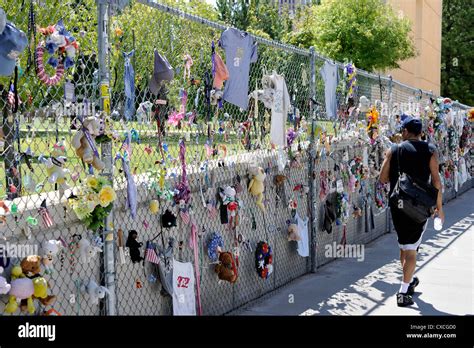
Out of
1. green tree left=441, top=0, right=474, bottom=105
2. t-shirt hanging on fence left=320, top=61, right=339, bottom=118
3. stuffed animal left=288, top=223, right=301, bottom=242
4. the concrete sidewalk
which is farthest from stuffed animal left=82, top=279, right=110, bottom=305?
green tree left=441, top=0, right=474, bottom=105

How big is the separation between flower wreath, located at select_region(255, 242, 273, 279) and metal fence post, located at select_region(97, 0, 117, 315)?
225 centimetres

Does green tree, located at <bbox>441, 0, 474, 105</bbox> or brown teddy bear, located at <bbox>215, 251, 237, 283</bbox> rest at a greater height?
green tree, located at <bbox>441, 0, 474, 105</bbox>

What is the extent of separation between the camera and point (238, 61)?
5672 millimetres

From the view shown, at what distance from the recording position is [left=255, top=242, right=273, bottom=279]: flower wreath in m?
6.19

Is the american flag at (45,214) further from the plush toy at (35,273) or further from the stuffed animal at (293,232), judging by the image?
the stuffed animal at (293,232)

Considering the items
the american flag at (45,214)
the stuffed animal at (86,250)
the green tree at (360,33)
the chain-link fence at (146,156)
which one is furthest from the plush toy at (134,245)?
the green tree at (360,33)

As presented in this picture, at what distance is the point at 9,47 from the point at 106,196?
1076mm

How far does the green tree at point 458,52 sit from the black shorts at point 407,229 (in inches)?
1638

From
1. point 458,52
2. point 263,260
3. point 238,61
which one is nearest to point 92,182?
point 238,61

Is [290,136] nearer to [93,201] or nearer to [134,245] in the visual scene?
[134,245]

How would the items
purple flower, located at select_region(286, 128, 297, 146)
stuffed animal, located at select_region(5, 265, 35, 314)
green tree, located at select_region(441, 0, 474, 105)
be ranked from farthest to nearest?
1. green tree, located at select_region(441, 0, 474, 105)
2. purple flower, located at select_region(286, 128, 297, 146)
3. stuffed animal, located at select_region(5, 265, 35, 314)

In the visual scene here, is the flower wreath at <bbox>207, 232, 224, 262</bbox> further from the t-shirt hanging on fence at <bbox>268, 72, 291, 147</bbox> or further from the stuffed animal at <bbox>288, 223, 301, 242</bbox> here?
the stuffed animal at <bbox>288, 223, 301, 242</bbox>
